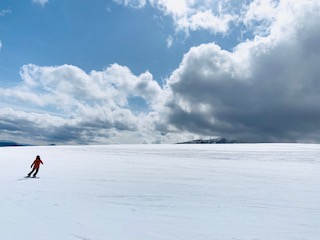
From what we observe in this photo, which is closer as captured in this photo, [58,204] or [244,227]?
[244,227]

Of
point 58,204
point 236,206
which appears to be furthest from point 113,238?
point 236,206

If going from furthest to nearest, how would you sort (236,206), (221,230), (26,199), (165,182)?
(165,182)
(26,199)
(236,206)
(221,230)

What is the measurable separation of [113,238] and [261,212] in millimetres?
4929

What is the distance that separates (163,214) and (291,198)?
5.36 m

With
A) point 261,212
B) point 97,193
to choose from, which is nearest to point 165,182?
point 97,193

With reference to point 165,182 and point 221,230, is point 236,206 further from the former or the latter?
point 165,182

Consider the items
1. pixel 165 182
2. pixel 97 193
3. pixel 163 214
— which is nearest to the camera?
pixel 163 214

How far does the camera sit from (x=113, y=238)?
668 centimetres

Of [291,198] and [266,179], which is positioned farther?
[266,179]

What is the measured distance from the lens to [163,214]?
28.5 feet

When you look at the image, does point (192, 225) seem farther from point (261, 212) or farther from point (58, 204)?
point (58, 204)

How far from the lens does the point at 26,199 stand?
10.4 meters

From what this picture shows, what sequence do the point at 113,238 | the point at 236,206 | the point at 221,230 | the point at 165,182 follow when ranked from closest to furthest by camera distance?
the point at 113,238 < the point at 221,230 < the point at 236,206 < the point at 165,182

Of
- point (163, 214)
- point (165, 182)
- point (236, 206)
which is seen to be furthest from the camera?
point (165, 182)
